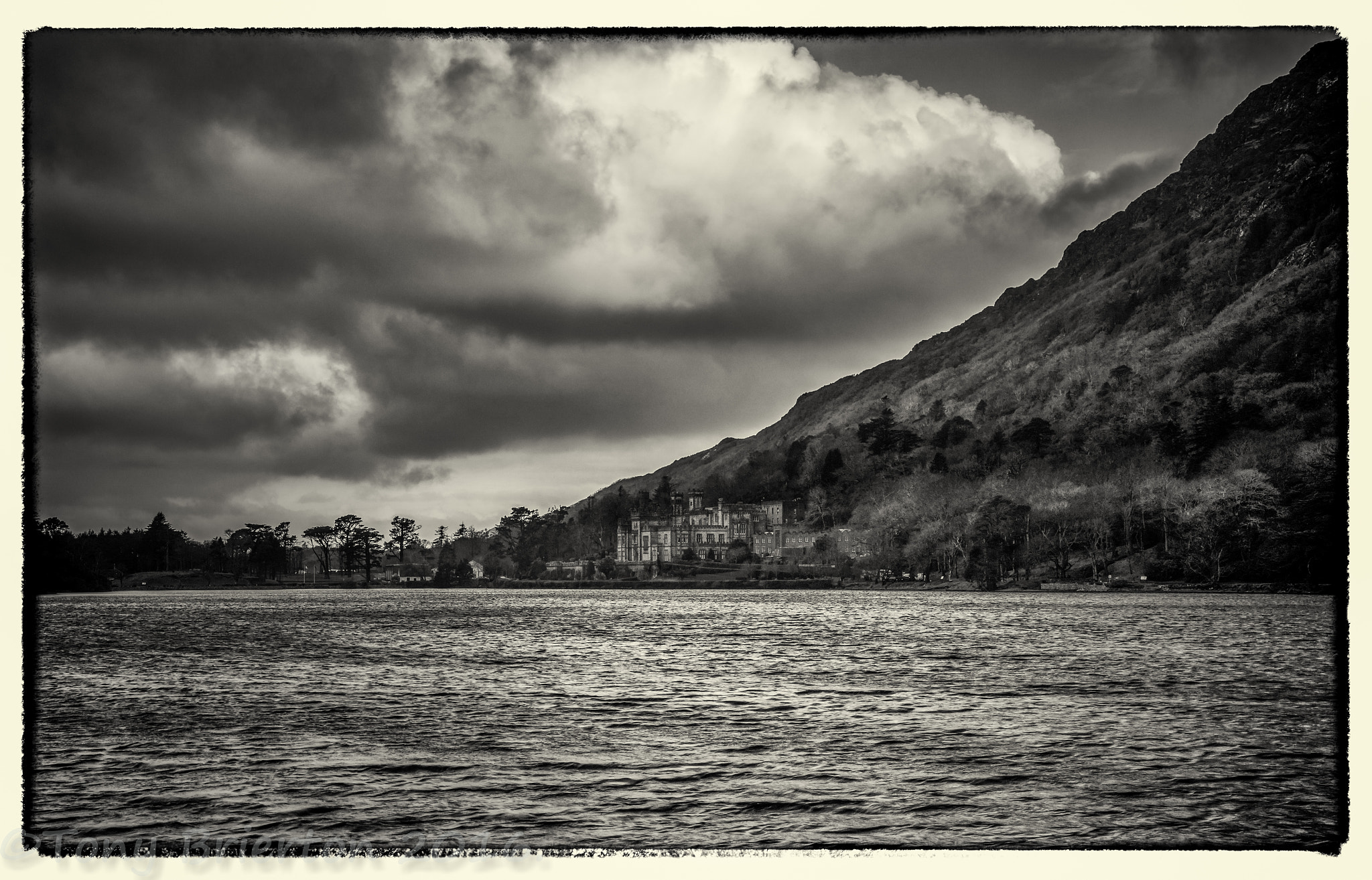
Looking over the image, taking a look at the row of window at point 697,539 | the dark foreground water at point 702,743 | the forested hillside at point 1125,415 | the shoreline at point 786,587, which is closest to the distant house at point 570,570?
the shoreline at point 786,587

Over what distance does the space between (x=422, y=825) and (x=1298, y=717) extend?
12098 millimetres

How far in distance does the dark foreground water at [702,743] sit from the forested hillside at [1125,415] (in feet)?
10.2

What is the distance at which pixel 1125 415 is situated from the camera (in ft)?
237

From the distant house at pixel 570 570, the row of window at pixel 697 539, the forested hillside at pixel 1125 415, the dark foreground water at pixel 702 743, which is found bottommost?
the distant house at pixel 570 570

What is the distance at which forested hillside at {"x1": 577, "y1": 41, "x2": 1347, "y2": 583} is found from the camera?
31688 mm

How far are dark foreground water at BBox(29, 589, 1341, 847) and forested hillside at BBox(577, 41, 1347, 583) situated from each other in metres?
3.11

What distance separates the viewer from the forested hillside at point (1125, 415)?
31688 millimetres

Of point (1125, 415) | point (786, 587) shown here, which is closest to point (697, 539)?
point (786, 587)

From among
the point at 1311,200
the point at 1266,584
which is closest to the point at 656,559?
the point at 1266,584

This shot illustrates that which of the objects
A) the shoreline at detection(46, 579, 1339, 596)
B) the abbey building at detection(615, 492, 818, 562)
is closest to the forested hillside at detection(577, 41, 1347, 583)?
the shoreline at detection(46, 579, 1339, 596)

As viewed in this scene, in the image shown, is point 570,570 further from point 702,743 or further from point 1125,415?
point 702,743

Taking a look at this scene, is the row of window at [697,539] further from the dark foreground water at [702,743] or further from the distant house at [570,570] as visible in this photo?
the dark foreground water at [702,743]

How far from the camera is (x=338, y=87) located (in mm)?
11953

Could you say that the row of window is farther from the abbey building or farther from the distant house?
the distant house
